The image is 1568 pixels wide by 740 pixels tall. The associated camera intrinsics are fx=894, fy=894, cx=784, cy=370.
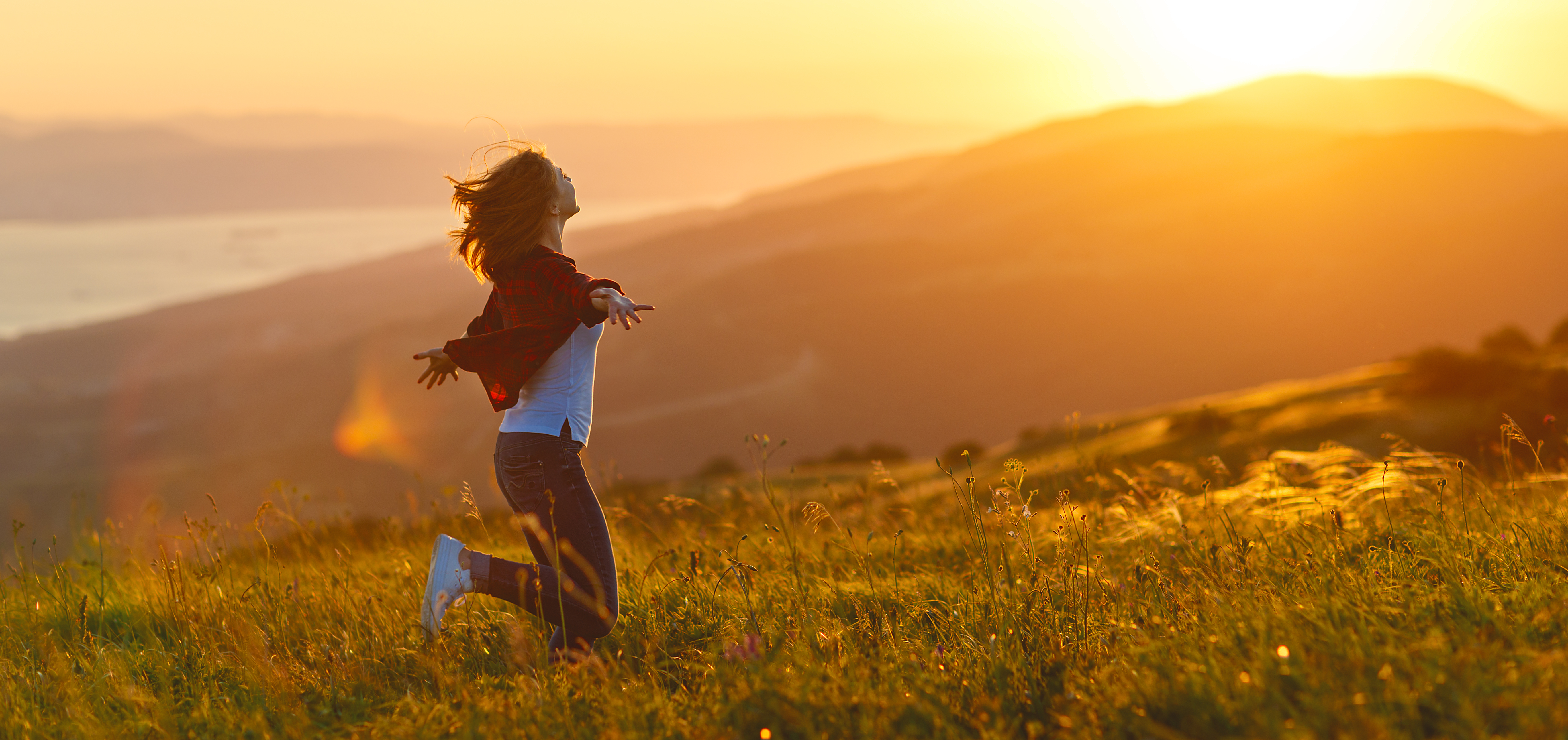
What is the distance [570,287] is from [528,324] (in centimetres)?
27

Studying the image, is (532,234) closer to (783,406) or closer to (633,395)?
(783,406)

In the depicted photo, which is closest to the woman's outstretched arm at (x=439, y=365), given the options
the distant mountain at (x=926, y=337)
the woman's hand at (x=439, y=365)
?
the woman's hand at (x=439, y=365)

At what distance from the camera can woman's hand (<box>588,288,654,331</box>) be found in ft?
9.09

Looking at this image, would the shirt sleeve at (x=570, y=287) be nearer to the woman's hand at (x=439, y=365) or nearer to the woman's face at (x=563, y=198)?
the woman's face at (x=563, y=198)

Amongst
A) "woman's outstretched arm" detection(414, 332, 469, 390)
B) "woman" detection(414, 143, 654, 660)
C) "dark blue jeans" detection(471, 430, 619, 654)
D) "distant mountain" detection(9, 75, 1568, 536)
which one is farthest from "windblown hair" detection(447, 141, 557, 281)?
"distant mountain" detection(9, 75, 1568, 536)

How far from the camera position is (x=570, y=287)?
3031 millimetres

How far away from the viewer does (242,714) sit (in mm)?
2945

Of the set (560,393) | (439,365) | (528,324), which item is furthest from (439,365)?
(560,393)

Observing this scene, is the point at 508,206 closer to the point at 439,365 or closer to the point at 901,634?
the point at 439,365

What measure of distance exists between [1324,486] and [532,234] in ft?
15.5

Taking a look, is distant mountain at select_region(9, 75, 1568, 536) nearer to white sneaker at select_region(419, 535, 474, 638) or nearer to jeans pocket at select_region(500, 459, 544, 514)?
white sneaker at select_region(419, 535, 474, 638)

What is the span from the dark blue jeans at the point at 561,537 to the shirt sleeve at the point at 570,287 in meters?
0.46

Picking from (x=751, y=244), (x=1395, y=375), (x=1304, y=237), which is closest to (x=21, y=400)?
(x=751, y=244)

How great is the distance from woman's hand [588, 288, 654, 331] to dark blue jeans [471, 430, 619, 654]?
533 millimetres
